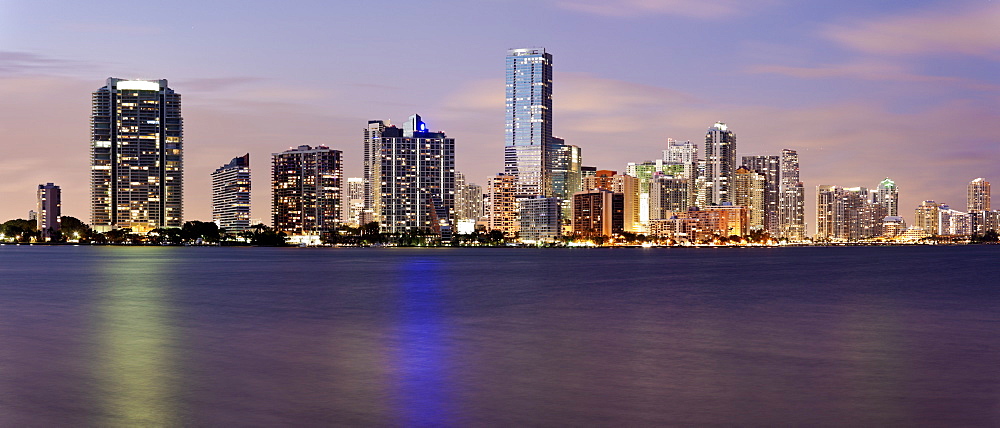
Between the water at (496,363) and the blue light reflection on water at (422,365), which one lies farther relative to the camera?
the blue light reflection on water at (422,365)

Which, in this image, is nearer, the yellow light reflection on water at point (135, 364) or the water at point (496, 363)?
the yellow light reflection on water at point (135, 364)

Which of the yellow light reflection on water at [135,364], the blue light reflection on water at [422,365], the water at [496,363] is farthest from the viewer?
the blue light reflection on water at [422,365]

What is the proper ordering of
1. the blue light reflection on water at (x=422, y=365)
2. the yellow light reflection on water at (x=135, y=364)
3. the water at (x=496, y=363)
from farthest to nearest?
the blue light reflection on water at (x=422, y=365)
the water at (x=496, y=363)
the yellow light reflection on water at (x=135, y=364)

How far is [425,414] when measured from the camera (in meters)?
19.4

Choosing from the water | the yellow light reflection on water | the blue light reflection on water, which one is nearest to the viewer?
the yellow light reflection on water

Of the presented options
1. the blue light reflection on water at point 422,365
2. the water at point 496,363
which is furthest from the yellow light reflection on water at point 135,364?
the blue light reflection on water at point 422,365

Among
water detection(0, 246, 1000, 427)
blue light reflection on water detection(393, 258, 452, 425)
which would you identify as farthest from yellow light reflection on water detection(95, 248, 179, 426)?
blue light reflection on water detection(393, 258, 452, 425)

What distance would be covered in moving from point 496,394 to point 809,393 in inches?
303

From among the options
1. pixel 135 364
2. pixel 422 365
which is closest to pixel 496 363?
pixel 422 365

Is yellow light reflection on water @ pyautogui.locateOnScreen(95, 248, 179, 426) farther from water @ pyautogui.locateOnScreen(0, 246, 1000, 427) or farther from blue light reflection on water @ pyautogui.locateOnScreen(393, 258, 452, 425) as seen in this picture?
blue light reflection on water @ pyautogui.locateOnScreen(393, 258, 452, 425)

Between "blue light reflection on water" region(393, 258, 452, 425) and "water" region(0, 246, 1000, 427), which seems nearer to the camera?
"water" region(0, 246, 1000, 427)

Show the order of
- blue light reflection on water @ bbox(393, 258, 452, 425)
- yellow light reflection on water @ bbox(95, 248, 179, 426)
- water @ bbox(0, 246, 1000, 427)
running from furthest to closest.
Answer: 1. blue light reflection on water @ bbox(393, 258, 452, 425)
2. water @ bbox(0, 246, 1000, 427)
3. yellow light reflection on water @ bbox(95, 248, 179, 426)

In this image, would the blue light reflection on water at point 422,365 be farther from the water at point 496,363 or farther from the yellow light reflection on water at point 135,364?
the yellow light reflection on water at point 135,364

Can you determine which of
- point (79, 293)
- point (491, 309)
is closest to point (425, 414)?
point (491, 309)
